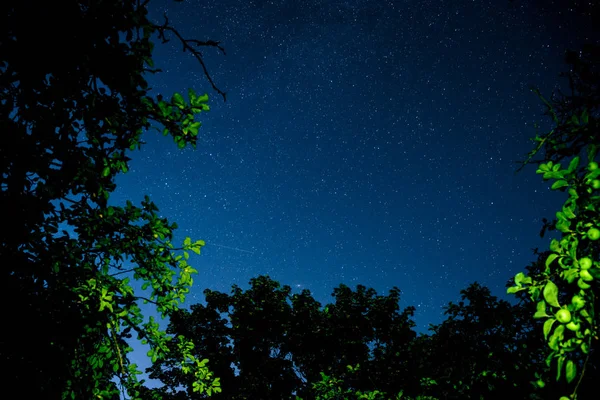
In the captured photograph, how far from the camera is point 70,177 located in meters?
3.14

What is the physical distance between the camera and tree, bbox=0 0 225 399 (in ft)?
9.38

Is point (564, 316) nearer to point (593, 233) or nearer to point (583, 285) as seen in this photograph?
point (583, 285)

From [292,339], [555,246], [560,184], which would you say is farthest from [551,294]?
[292,339]

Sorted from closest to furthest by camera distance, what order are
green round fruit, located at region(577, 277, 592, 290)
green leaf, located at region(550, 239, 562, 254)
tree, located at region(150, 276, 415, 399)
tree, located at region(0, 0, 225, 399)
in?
green round fruit, located at region(577, 277, 592, 290) < green leaf, located at region(550, 239, 562, 254) < tree, located at region(0, 0, 225, 399) < tree, located at region(150, 276, 415, 399)

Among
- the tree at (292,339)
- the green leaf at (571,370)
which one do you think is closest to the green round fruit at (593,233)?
the green leaf at (571,370)

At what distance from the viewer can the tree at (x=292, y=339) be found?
570 inches

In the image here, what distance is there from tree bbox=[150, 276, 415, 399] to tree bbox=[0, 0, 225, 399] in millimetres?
12179

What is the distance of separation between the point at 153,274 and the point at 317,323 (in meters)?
13.9

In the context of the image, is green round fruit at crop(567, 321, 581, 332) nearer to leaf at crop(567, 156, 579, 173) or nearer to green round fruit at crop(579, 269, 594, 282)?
green round fruit at crop(579, 269, 594, 282)

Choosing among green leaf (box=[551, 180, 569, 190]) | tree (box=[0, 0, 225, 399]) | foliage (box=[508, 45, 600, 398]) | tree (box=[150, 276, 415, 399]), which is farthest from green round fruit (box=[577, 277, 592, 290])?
tree (box=[150, 276, 415, 399])

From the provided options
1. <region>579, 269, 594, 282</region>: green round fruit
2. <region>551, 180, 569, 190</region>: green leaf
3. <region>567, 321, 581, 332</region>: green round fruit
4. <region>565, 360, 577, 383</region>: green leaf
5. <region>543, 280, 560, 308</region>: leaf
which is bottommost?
<region>565, 360, 577, 383</region>: green leaf

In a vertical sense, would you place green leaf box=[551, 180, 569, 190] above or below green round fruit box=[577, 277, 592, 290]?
above

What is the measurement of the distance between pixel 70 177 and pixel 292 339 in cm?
1658

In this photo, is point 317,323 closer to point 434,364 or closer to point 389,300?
point 389,300
